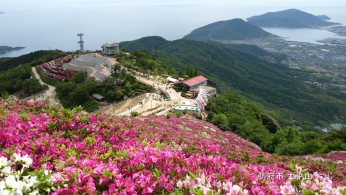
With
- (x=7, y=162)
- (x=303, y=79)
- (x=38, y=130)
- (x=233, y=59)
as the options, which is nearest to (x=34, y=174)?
(x=7, y=162)

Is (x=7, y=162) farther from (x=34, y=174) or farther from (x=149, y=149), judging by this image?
(x=149, y=149)

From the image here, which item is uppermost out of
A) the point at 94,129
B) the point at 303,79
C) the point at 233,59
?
the point at 94,129

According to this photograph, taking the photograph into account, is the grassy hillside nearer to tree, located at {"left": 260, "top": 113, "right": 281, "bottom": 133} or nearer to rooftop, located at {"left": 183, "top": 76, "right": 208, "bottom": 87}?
rooftop, located at {"left": 183, "top": 76, "right": 208, "bottom": 87}

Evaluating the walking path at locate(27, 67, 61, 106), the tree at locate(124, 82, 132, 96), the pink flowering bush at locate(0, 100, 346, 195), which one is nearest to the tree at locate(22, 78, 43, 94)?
the walking path at locate(27, 67, 61, 106)

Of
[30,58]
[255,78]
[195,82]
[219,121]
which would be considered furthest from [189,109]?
[255,78]

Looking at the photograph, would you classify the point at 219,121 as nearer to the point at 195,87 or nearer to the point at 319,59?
the point at 195,87

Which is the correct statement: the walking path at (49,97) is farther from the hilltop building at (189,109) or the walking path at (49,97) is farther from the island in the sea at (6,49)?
the island in the sea at (6,49)

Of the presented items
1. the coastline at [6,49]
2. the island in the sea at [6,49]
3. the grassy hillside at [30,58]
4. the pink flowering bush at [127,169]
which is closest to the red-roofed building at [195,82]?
the pink flowering bush at [127,169]

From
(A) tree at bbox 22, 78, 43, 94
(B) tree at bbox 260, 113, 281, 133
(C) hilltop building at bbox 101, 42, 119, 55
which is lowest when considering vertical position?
(B) tree at bbox 260, 113, 281, 133
